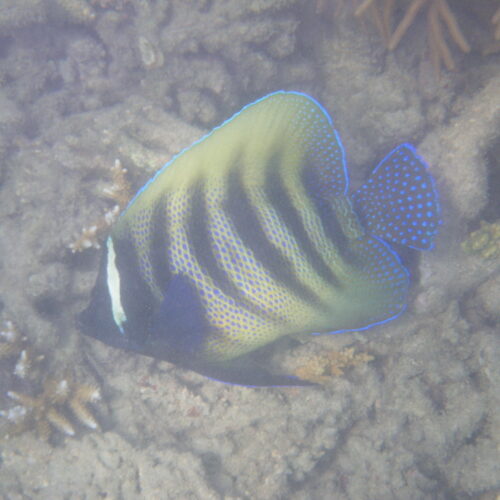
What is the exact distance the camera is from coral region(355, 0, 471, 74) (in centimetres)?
288

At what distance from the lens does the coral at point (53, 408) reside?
2885 millimetres

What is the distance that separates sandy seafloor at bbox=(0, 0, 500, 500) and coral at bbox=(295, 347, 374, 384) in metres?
0.09

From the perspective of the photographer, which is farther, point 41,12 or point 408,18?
point 41,12

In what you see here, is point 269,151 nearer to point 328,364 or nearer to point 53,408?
point 328,364

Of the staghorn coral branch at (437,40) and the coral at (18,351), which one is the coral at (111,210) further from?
the staghorn coral branch at (437,40)

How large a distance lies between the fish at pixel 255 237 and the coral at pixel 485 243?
1301mm

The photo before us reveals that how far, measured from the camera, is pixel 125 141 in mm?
3395

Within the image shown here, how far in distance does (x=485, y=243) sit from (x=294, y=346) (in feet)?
5.71

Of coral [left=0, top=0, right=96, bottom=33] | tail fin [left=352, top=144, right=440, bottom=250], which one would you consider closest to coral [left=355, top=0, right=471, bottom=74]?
tail fin [left=352, top=144, right=440, bottom=250]

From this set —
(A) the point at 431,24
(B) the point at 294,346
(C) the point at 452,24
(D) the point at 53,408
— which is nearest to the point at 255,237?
(B) the point at 294,346

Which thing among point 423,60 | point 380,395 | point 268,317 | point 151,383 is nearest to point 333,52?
point 423,60

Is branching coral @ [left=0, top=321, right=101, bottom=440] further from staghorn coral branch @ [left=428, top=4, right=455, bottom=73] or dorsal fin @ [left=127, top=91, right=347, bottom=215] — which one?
staghorn coral branch @ [left=428, top=4, right=455, bottom=73]

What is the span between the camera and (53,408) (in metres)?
2.96

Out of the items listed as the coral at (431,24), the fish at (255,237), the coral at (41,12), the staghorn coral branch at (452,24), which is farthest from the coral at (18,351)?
the staghorn coral branch at (452,24)
